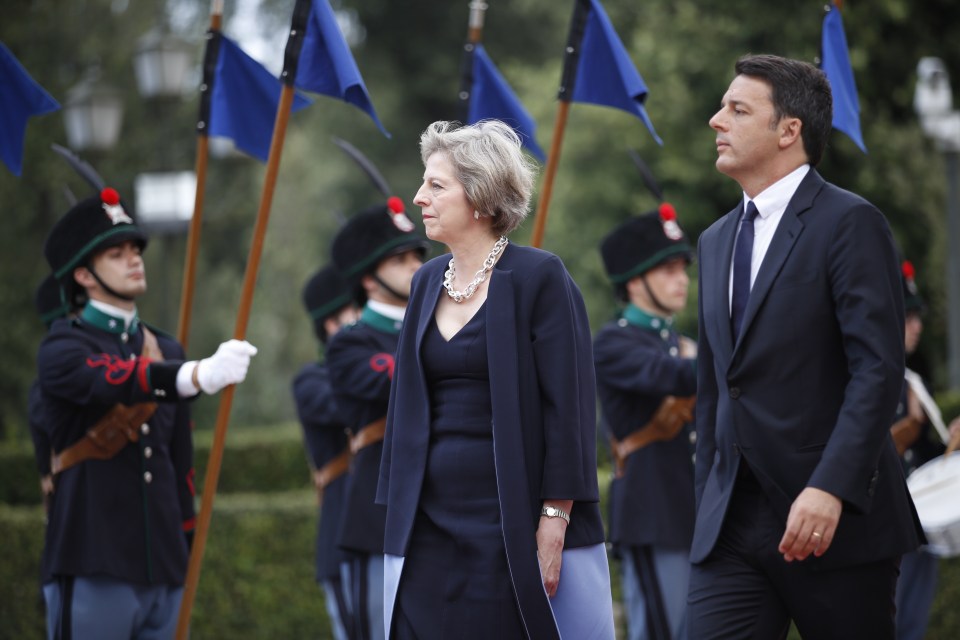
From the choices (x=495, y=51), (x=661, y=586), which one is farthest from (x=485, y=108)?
(x=495, y=51)

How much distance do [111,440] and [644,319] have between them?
2792mm

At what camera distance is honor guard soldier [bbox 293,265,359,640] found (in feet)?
25.9

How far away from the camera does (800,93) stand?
14.7 feet

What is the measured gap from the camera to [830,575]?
14.0 ft

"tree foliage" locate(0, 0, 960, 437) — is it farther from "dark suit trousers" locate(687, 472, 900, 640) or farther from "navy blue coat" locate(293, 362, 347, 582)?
"dark suit trousers" locate(687, 472, 900, 640)

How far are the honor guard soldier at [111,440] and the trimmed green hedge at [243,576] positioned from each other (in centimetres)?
372

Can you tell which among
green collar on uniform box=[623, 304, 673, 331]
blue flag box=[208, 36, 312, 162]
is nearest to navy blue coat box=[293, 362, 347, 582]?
blue flag box=[208, 36, 312, 162]

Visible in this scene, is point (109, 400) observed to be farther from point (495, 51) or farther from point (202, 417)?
point (495, 51)

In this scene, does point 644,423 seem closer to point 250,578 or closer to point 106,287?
point 106,287

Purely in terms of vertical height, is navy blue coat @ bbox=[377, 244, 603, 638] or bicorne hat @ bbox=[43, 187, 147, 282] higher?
bicorne hat @ bbox=[43, 187, 147, 282]

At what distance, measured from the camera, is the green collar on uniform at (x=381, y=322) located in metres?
7.06

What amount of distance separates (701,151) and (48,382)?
36.1ft

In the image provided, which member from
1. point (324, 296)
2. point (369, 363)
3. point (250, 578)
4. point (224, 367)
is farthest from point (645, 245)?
point (250, 578)

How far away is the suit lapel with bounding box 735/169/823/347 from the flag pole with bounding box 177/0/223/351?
3.24m
